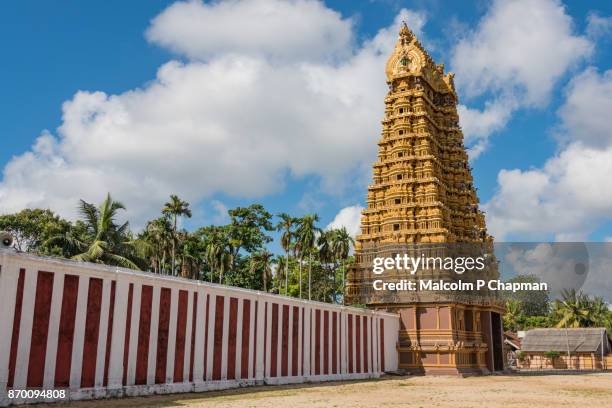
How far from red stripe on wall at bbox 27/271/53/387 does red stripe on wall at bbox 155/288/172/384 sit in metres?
5.55

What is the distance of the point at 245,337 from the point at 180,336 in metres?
4.80

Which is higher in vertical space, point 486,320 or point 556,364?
point 486,320

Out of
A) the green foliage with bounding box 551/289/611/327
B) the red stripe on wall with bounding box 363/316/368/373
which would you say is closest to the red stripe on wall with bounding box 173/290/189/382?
the red stripe on wall with bounding box 363/316/368/373

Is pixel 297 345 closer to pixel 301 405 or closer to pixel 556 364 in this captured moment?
pixel 301 405

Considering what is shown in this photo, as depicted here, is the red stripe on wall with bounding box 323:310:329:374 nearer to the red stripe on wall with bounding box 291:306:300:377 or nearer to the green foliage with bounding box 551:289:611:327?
the red stripe on wall with bounding box 291:306:300:377

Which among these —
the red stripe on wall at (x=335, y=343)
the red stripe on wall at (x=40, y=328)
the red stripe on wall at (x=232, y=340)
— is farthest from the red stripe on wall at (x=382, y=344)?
the red stripe on wall at (x=40, y=328)

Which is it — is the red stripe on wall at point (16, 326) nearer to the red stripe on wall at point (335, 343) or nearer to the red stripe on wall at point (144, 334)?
the red stripe on wall at point (144, 334)

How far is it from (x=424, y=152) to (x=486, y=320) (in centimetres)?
1693

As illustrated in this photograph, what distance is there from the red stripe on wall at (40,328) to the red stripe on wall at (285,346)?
1540 cm

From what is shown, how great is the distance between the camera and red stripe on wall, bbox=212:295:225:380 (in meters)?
27.5

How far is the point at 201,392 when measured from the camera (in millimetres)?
25969

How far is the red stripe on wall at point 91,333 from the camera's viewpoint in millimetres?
21266

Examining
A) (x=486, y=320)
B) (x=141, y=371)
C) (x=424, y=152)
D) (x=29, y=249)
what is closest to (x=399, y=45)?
(x=424, y=152)

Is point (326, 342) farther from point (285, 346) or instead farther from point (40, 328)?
point (40, 328)
